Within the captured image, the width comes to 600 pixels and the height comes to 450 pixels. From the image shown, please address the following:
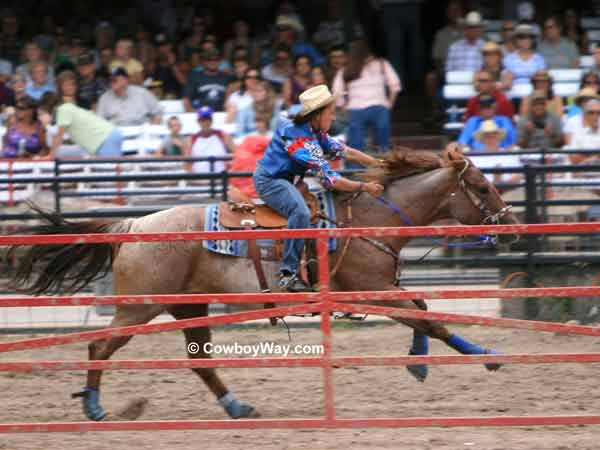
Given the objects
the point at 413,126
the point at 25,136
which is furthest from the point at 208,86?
the point at 413,126

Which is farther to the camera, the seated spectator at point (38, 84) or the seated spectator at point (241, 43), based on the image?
the seated spectator at point (241, 43)

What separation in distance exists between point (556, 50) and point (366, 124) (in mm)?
3092

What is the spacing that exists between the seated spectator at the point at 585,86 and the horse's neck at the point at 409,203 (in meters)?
4.40

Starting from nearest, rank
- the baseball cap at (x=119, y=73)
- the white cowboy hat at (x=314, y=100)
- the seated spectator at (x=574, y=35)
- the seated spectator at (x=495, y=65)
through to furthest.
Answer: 1. the white cowboy hat at (x=314, y=100)
2. the seated spectator at (x=495, y=65)
3. the baseball cap at (x=119, y=73)
4. the seated spectator at (x=574, y=35)

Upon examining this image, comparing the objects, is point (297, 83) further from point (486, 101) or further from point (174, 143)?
point (486, 101)

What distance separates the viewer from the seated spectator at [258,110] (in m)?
12.0

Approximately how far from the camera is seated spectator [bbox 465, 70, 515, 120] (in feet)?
38.7

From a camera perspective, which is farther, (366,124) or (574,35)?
(574,35)

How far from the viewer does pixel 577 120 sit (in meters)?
11.4

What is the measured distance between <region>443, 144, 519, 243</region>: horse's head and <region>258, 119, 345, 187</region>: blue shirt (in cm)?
90

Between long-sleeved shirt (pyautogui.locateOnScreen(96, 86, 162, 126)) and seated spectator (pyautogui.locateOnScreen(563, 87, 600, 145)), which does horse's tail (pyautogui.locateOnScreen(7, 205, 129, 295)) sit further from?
seated spectator (pyautogui.locateOnScreen(563, 87, 600, 145))

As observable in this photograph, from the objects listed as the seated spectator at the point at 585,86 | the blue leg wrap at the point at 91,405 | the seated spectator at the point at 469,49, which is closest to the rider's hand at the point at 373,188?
the blue leg wrap at the point at 91,405

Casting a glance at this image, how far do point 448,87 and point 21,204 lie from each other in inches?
198

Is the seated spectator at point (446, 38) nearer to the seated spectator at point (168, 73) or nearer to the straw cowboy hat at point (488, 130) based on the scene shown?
the straw cowboy hat at point (488, 130)
